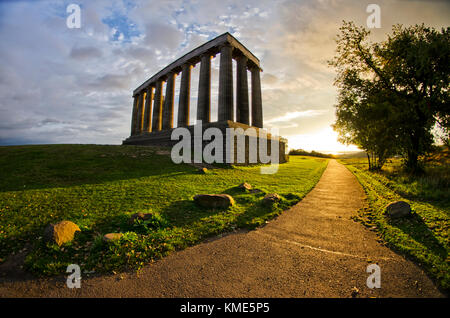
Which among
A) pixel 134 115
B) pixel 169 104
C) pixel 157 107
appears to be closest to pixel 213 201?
pixel 169 104

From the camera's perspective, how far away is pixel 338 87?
17906 millimetres

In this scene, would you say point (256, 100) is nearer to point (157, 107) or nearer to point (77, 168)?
point (157, 107)

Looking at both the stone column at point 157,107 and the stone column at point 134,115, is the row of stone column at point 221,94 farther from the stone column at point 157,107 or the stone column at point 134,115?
the stone column at point 134,115

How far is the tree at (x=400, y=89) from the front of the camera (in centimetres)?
1287

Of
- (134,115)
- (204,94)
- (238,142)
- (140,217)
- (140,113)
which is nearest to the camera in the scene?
(140,217)

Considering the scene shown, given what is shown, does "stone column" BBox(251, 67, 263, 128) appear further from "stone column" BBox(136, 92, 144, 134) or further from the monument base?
"stone column" BBox(136, 92, 144, 134)

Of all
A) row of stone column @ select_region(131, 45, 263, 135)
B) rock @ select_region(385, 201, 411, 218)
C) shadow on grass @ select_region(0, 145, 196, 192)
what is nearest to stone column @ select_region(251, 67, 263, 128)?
row of stone column @ select_region(131, 45, 263, 135)

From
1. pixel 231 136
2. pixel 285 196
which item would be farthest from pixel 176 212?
pixel 231 136

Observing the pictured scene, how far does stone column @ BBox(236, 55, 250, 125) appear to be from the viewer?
2717 cm

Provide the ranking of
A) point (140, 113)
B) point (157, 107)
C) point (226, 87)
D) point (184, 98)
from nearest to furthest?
point (226, 87), point (184, 98), point (157, 107), point (140, 113)

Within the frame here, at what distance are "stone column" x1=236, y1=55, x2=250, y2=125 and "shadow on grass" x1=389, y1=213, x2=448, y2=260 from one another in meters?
22.6

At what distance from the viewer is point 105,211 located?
6.59m

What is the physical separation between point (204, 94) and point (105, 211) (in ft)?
75.9
